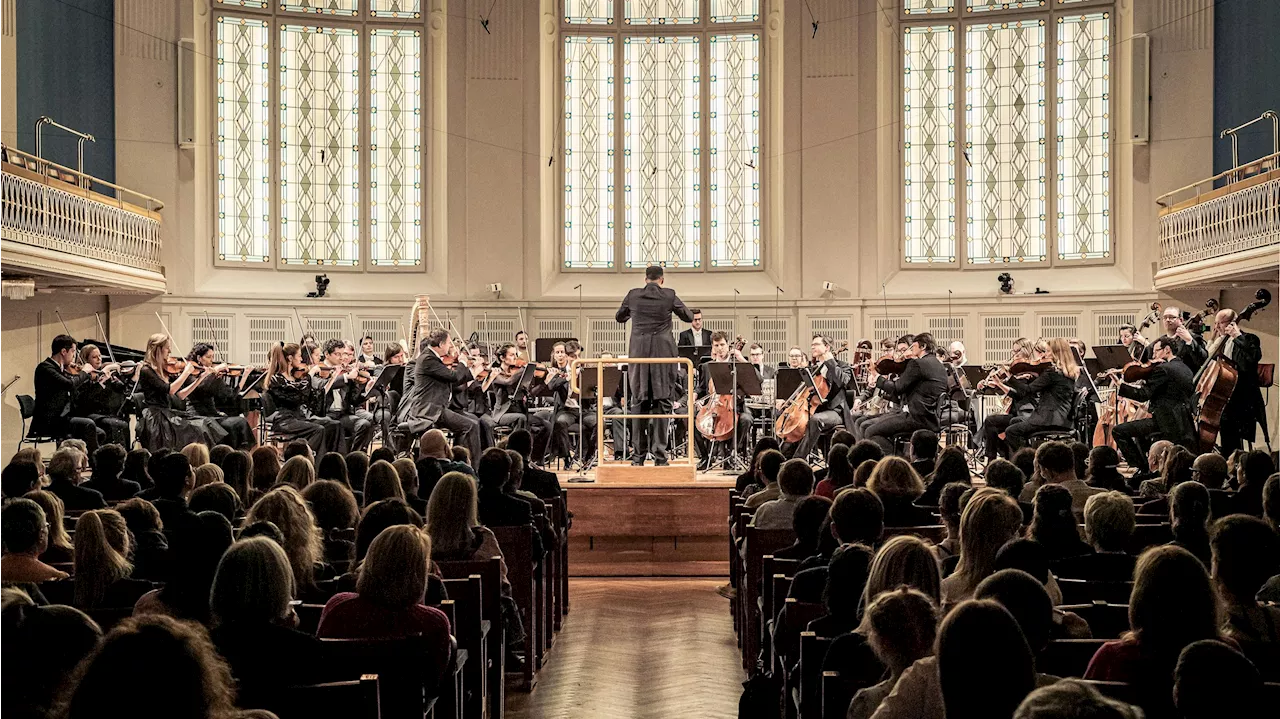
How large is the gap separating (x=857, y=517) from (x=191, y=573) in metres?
2.05

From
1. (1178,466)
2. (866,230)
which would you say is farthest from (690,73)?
(1178,466)

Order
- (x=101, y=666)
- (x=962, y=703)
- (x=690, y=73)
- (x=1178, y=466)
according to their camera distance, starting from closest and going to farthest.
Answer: (x=101, y=666) → (x=962, y=703) → (x=1178, y=466) → (x=690, y=73)

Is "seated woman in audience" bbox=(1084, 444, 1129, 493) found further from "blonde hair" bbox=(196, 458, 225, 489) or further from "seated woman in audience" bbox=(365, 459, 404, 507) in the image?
"blonde hair" bbox=(196, 458, 225, 489)

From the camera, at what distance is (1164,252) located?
15641 mm

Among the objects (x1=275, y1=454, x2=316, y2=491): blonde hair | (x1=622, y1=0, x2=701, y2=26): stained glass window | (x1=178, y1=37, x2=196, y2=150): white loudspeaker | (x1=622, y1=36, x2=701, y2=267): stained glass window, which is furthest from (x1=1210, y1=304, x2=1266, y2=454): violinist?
(x1=178, y1=37, x2=196, y2=150): white loudspeaker

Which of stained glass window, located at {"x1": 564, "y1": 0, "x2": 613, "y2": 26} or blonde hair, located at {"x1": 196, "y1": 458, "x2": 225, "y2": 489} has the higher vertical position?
stained glass window, located at {"x1": 564, "y1": 0, "x2": 613, "y2": 26}

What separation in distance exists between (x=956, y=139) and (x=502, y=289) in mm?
6391

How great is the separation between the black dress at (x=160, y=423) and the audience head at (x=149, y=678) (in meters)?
9.07

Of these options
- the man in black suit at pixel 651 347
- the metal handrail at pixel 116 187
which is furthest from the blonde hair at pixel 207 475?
the metal handrail at pixel 116 187

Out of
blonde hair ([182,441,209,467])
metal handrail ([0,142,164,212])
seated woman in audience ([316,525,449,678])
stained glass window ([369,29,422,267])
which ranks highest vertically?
stained glass window ([369,29,422,267])

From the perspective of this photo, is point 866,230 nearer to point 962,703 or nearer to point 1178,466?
point 1178,466

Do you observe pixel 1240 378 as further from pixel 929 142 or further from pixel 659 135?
pixel 659 135

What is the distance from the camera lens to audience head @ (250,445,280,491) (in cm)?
650

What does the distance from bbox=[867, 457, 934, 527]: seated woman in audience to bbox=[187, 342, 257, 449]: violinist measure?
7183mm
